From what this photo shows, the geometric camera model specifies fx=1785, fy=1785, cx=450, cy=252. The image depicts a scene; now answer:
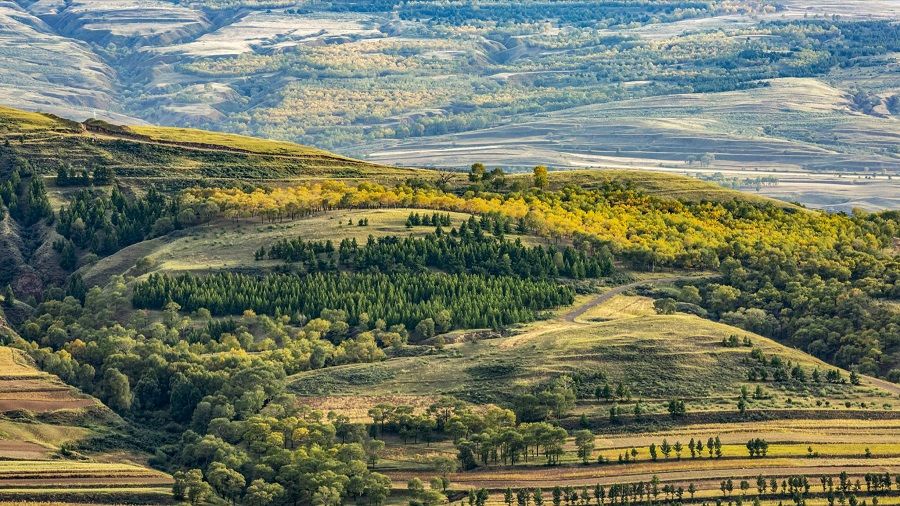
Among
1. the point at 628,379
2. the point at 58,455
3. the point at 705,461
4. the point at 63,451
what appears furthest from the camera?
the point at 628,379

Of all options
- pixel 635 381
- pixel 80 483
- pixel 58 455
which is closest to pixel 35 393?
pixel 58 455

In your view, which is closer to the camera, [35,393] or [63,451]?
[63,451]

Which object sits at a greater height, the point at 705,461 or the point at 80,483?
the point at 80,483

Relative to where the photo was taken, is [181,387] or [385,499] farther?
[181,387]

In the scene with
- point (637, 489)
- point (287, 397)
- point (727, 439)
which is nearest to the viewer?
point (637, 489)

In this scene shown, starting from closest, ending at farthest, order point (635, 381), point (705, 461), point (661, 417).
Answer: point (705, 461), point (661, 417), point (635, 381)

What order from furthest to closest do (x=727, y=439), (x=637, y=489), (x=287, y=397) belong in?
(x=287, y=397) → (x=727, y=439) → (x=637, y=489)

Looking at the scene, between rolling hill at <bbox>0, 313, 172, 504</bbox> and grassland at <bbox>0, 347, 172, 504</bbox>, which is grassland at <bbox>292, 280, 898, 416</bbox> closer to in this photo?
rolling hill at <bbox>0, 313, 172, 504</bbox>

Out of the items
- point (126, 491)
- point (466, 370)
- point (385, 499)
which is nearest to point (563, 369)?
point (466, 370)

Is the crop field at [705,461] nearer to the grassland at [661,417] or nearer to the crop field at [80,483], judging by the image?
the grassland at [661,417]

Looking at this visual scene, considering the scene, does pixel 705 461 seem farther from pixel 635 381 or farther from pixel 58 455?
pixel 58 455

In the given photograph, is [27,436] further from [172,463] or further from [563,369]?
[563,369]
